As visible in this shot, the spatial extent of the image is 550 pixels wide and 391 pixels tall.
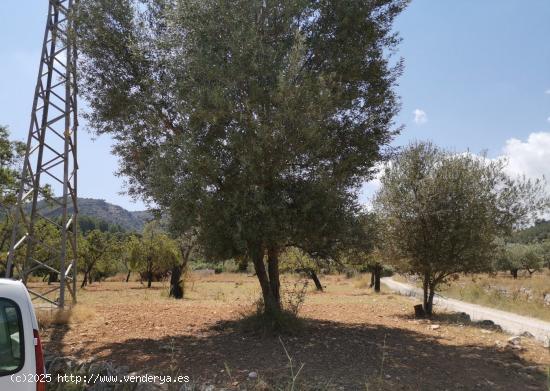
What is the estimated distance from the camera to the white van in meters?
4.23

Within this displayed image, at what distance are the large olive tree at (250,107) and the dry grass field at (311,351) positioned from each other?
153cm

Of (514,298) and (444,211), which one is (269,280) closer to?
(444,211)

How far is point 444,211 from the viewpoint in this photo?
1523cm

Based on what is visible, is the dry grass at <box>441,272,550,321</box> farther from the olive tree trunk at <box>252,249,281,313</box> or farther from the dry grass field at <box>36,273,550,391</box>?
the olive tree trunk at <box>252,249,281,313</box>

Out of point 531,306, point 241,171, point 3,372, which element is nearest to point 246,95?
point 241,171

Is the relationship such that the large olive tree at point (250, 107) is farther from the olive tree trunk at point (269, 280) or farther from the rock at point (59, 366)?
the rock at point (59, 366)

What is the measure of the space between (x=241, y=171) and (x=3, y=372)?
209 inches

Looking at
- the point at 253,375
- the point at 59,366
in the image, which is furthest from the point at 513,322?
the point at 59,366

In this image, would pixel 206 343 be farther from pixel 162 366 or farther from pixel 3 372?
pixel 3 372

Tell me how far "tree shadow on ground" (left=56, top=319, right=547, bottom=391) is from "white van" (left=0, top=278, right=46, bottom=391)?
9.45ft

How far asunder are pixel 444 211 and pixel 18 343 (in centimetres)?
1334

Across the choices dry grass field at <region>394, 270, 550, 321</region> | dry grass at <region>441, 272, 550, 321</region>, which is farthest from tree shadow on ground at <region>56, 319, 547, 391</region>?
dry grass at <region>441, 272, 550, 321</region>

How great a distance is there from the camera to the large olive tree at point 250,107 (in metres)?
8.60

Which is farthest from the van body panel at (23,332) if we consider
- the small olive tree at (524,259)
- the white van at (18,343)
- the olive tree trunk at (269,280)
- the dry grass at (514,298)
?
the small olive tree at (524,259)
